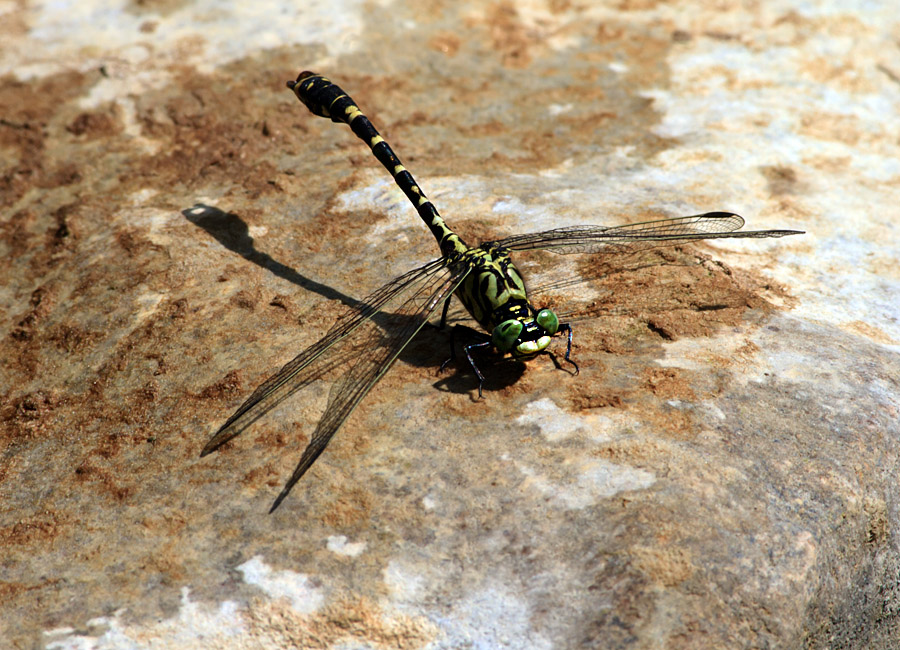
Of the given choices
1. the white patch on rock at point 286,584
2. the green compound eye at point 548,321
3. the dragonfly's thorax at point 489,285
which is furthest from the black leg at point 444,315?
the white patch on rock at point 286,584

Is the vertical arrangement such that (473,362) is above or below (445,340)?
above

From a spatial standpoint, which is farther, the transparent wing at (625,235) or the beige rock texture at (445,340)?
the transparent wing at (625,235)

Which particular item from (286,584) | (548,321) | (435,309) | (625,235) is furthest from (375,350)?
(625,235)

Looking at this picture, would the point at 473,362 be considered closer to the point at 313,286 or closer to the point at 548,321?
the point at 548,321

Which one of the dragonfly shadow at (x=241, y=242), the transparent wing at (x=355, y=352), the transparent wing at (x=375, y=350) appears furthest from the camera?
the dragonfly shadow at (x=241, y=242)

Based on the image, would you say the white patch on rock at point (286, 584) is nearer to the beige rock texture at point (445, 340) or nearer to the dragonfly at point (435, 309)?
the beige rock texture at point (445, 340)

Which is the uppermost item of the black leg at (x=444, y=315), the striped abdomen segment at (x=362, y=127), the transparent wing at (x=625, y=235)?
the striped abdomen segment at (x=362, y=127)
